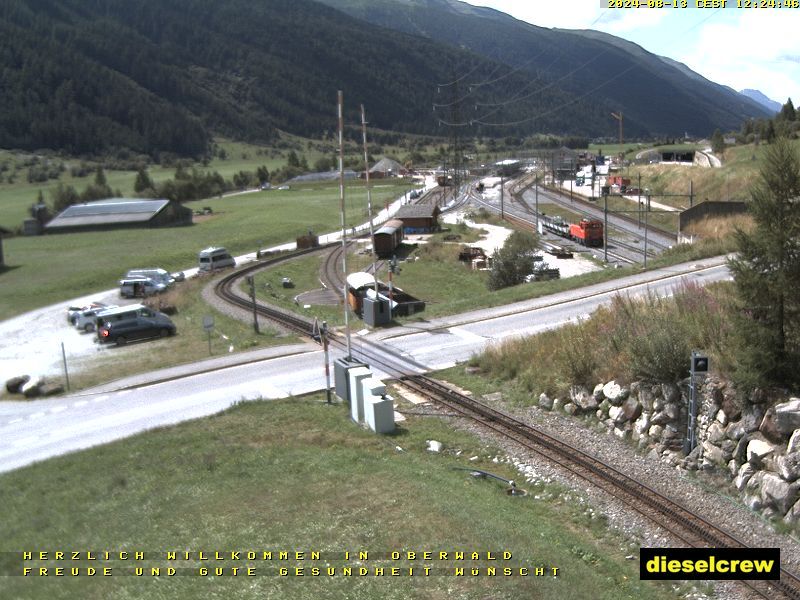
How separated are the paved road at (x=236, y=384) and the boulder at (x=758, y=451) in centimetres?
960

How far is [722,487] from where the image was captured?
12344 millimetres

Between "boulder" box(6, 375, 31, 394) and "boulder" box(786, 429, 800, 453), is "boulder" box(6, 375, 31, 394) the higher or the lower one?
the lower one

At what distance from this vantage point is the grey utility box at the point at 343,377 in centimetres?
1811

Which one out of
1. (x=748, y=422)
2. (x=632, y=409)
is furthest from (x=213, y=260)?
(x=748, y=422)

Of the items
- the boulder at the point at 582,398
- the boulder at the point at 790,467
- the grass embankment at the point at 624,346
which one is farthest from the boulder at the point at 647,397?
the boulder at the point at 790,467

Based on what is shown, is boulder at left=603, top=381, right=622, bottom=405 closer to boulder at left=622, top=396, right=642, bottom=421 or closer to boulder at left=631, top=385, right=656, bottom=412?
boulder at left=622, top=396, right=642, bottom=421

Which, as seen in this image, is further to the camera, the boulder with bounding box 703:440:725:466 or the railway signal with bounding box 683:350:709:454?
the railway signal with bounding box 683:350:709:454

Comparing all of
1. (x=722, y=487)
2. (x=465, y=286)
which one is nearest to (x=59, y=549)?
(x=722, y=487)

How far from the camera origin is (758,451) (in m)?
11.9

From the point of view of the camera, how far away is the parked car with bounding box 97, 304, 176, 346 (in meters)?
34.2

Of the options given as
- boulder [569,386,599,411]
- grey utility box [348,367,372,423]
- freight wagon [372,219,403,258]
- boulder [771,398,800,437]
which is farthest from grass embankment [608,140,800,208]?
boulder [771,398,800,437]

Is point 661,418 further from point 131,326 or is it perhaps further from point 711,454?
point 131,326

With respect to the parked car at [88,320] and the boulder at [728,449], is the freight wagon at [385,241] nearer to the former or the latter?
the parked car at [88,320]

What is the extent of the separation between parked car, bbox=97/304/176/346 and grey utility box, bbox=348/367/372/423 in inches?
812
